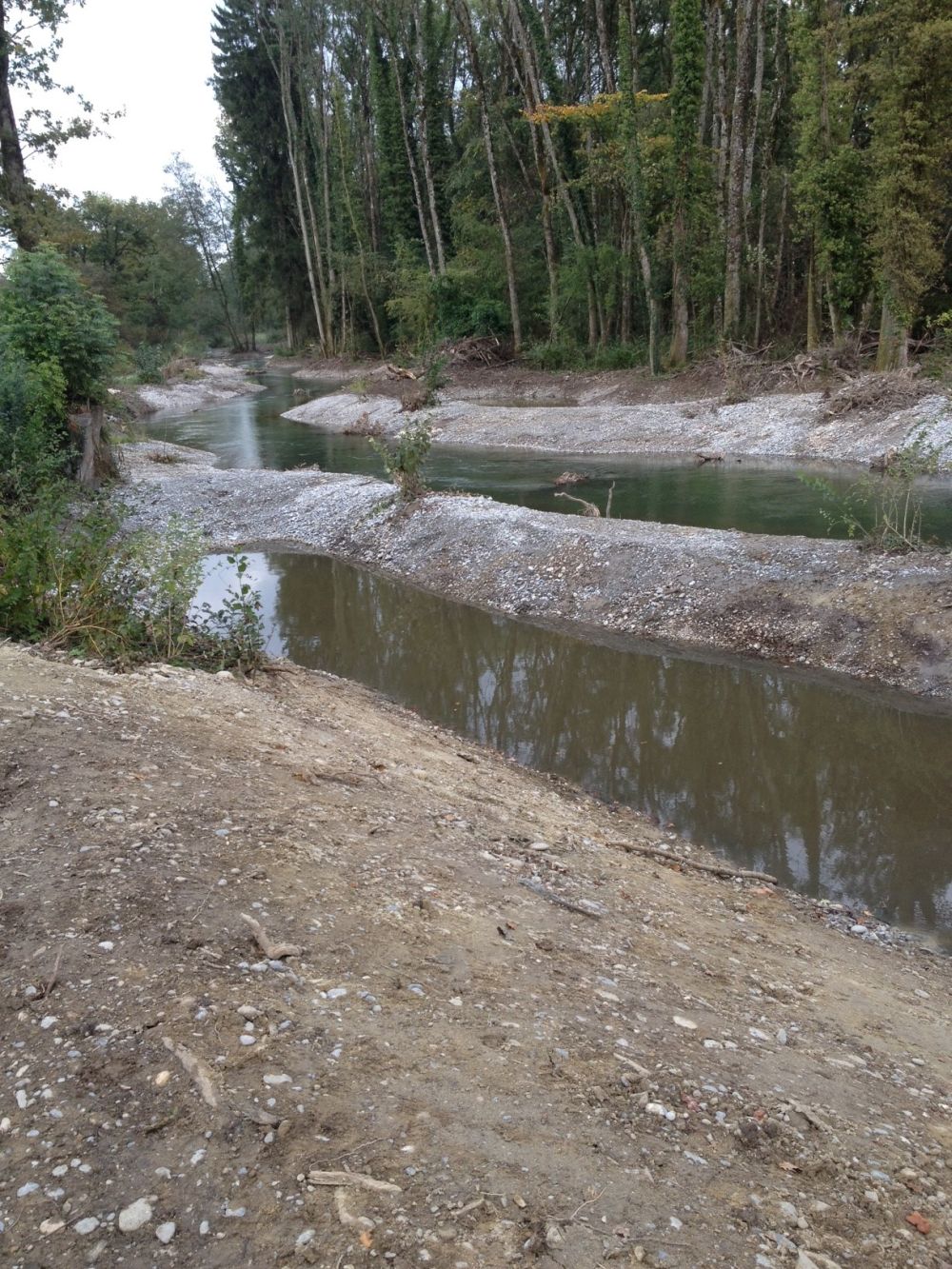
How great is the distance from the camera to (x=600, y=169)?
33.0m

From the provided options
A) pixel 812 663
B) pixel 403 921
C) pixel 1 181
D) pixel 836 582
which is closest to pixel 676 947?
pixel 403 921

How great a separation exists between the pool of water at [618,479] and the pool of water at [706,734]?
556 centimetres

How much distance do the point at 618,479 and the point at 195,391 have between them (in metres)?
36.2

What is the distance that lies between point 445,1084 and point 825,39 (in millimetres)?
29973

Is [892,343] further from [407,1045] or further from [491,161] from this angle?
[407,1045]

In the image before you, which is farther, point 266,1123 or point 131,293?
point 131,293

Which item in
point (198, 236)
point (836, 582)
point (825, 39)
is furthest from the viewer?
point (198, 236)

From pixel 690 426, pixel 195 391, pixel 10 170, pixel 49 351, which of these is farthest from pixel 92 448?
pixel 195 391

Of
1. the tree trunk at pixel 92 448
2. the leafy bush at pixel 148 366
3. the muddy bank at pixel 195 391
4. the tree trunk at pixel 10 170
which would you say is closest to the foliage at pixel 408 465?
the tree trunk at pixel 92 448

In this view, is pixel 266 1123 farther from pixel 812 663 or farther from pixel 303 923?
pixel 812 663

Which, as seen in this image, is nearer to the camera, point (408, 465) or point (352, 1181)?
point (352, 1181)

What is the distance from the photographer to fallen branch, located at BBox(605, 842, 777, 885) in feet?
23.4

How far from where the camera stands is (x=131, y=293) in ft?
204

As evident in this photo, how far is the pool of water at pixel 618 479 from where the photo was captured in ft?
60.8
